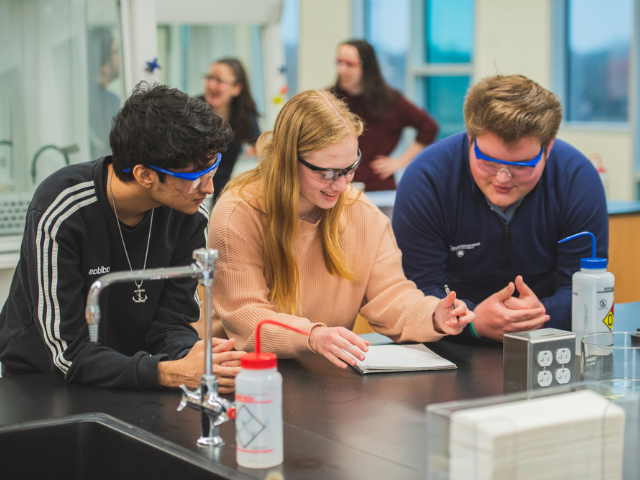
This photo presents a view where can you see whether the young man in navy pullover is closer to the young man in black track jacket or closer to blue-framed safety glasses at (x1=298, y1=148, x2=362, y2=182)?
blue-framed safety glasses at (x1=298, y1=148, x2=362, y2=182)

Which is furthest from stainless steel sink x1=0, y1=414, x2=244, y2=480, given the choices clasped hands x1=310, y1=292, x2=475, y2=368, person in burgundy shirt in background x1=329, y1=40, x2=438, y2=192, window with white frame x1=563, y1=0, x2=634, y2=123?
window with white frame x1=563, y1=0, x2=634, y2=123

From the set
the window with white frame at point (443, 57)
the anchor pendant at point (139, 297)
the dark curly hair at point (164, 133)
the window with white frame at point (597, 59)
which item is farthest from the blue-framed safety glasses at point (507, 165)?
the window with white frame at point (443, 57)

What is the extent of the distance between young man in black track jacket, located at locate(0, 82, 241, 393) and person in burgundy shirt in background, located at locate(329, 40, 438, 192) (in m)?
2.80

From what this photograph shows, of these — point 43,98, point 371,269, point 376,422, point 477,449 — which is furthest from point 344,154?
point 43,98

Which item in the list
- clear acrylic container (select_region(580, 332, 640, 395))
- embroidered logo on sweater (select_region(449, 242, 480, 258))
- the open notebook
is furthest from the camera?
embroidered logo on sweater (select_region(449, 242, 480, 258))

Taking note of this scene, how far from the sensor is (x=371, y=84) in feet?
14.6

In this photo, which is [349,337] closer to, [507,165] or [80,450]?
[80,450]

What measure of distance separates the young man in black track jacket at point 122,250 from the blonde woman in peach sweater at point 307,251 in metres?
0.14

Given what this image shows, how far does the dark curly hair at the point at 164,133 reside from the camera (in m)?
1.55

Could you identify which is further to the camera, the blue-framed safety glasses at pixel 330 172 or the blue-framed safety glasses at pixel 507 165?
the blue-framed safety glasses at pixel 507 165

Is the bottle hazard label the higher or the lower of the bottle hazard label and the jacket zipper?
the lower

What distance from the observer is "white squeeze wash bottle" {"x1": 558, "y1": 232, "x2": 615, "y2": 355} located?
1695 mm

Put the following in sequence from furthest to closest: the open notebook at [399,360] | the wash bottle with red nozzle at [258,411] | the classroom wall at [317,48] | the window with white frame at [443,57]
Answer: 1. the window with white frame at [443,57]
2. the classroom wall at [317,48]
3. the open notebook at [399,360]
4. the wash bottle with red nozzle at [258,411]

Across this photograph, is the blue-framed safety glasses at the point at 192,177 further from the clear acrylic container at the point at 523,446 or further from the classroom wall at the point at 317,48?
the classroom wall at the point at 317,48
